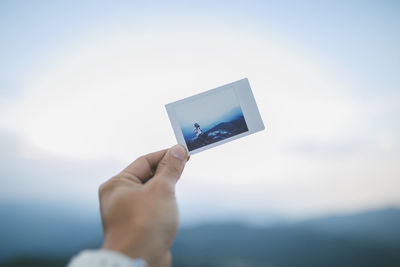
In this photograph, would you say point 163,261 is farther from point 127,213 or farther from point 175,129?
point 175,129

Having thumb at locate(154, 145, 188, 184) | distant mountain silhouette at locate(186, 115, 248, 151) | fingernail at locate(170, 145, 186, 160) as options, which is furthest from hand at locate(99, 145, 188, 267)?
distant mountain silhouette at locate(186, 115, 248, 151)

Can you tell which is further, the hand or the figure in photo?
the figure in photo

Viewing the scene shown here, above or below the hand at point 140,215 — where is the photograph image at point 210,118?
above

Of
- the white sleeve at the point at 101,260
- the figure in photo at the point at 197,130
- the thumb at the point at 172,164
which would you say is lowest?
the white sleeve at the point at 101,260

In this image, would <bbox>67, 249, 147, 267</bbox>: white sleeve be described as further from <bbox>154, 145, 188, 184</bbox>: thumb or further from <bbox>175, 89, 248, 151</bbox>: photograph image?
<bbox>175, 89, 248, 151</bbox>: photograph image

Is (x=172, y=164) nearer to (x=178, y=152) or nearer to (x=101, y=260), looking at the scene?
(x=178, y=152)

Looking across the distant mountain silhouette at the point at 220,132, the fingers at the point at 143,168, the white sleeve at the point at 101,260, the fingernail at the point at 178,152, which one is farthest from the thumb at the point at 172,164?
the white sleeve at the point at 101,260

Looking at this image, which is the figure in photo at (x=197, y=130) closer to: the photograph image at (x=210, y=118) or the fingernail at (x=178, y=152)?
the photograph image at (x=210, y=118)

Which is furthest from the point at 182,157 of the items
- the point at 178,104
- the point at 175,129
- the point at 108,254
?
the point at 108,254
